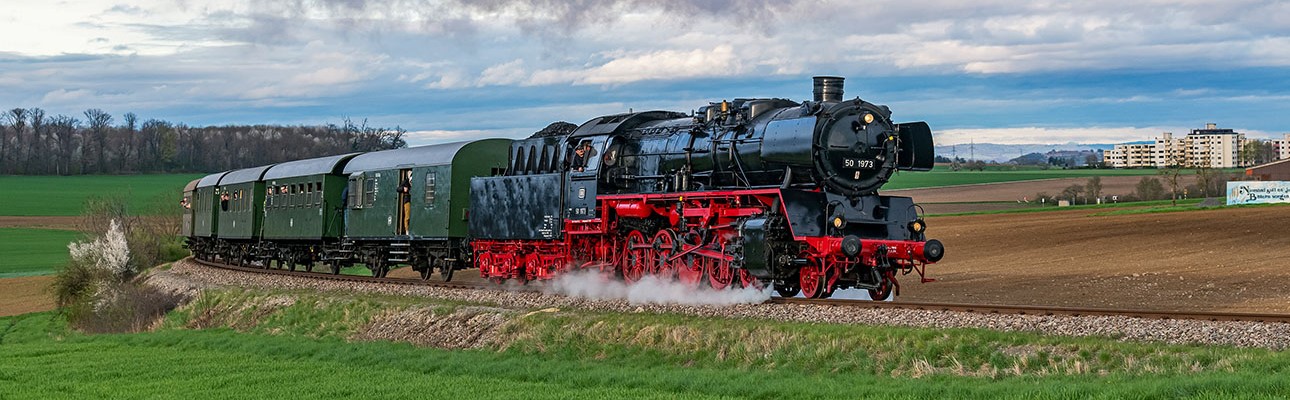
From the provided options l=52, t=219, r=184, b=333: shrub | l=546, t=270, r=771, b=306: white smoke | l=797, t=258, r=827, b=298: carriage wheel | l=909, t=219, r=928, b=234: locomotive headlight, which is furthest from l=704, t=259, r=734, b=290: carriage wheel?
l=52, t=219, r=184, b=333: shrub

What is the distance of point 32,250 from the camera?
79562 mm

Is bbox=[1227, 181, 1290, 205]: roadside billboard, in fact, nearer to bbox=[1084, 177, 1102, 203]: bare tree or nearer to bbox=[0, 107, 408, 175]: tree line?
bbox=[1084, 177, 1102, 203]: bare tree

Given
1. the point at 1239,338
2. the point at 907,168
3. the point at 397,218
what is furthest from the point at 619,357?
the point at 397,218

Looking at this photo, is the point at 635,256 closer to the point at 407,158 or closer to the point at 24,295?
the point at 407,158

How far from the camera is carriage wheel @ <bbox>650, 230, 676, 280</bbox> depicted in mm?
21016

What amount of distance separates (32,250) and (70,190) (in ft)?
133

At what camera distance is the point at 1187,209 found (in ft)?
191

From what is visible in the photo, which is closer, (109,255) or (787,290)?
(787,290)

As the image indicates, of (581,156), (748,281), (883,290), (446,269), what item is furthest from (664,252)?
(446,269)

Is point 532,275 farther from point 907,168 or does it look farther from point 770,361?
point 770,361

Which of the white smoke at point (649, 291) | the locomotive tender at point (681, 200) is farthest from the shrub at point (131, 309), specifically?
the white smoke at point (649, 291)

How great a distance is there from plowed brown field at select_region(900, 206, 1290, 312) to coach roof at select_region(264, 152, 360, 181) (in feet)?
50.5

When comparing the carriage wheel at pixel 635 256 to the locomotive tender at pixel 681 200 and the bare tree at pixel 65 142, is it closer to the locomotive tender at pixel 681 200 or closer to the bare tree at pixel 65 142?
the locomotive tender at pixel 681 200

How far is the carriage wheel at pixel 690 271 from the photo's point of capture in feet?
67.7
